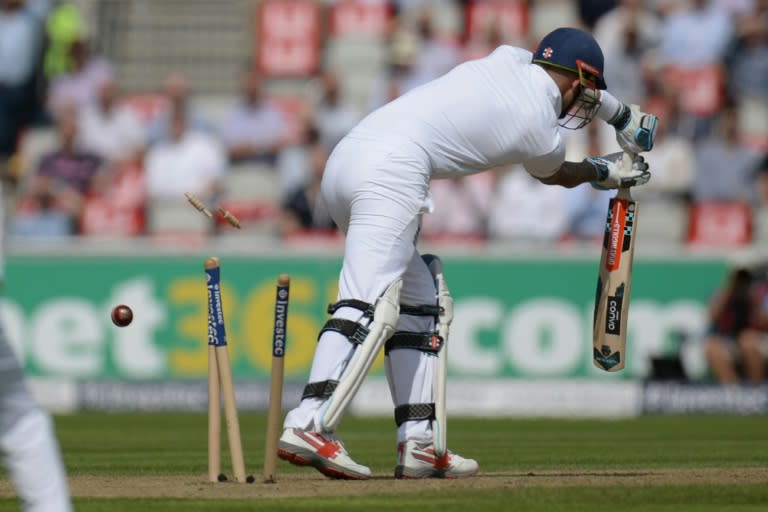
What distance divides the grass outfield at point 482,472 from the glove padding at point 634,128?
4.42 ft

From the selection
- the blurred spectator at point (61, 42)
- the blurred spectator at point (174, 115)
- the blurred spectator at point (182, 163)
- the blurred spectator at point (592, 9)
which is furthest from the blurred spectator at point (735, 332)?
the blurred spectator at point (61, 42)

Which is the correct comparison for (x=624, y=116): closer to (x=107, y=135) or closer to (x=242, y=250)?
(x=242, y=250)

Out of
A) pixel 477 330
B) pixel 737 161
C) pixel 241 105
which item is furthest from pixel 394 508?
pixel 241 105

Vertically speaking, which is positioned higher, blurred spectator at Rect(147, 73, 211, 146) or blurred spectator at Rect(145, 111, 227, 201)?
blurred spectator at Rect(147, 73, 211, 146)

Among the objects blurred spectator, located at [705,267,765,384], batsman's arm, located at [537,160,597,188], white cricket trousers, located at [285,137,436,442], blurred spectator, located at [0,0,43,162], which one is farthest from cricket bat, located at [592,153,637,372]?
blurred spectator, located at [0,0,43,162]

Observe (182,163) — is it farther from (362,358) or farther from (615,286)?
(362,358)

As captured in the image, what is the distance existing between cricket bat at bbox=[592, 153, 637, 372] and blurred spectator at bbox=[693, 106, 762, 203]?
7572mm

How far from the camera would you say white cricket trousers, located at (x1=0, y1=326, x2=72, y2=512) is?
13.2 ft

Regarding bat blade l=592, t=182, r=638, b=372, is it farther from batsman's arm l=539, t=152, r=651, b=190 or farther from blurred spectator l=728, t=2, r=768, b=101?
blurred spectator l=728, t=2, r=768, b=101

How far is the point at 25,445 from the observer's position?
13.2ft

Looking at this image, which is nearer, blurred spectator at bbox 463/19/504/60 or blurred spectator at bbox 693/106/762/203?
blurred spectator at bbox 693/106/762/203

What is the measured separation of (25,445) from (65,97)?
12.9 meters

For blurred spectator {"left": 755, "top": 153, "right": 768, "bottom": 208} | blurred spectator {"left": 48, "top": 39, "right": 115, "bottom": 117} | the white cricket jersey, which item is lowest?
the white cricket jersey

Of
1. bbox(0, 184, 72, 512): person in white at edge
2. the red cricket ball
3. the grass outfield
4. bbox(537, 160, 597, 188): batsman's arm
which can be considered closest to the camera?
bbox(0, 184, 72, 512): person in white at edge
